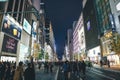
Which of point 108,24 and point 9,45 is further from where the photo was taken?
point 108,24

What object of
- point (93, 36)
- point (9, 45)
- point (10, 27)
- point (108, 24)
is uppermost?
point (108, 24)

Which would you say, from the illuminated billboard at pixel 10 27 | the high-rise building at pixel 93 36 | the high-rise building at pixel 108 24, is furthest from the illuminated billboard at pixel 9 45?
the high-rise building at pixel 93 36

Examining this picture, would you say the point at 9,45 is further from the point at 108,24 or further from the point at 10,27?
the point at 108,24

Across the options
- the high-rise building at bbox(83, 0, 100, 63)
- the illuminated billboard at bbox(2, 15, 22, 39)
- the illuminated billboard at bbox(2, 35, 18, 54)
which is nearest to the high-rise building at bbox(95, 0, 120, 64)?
the high-rise building at bbox(83, 0, 100, 63)

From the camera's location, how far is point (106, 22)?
5878cm

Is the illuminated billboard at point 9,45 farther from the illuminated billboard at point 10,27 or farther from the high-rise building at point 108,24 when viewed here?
the high-rise building at point 108,24

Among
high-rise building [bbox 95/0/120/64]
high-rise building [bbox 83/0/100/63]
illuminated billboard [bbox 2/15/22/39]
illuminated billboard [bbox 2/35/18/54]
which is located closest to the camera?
illuminated billboard [bbox 2/35/18/54]

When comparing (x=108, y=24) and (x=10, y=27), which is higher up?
(x=108, y=24)

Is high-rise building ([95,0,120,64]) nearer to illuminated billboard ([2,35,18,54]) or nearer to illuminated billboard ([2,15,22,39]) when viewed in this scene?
illuminated billboard ([2,35,18,54])

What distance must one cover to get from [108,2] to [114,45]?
76.0ft

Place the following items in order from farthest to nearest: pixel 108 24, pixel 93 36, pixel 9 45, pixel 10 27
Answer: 1. pixel 93 36
2. pixel 108 24
3. pixel 10 27
4. pixel 9 45

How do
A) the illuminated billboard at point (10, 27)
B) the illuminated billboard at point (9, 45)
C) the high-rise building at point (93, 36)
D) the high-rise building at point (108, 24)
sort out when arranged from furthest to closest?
1. the high-rise building at point (93, 36)
2. the high-rise building at point (108, 24)
3. the illuminated billboard at point (10, 27)
4. the illuminated billboard at point (9, 45)

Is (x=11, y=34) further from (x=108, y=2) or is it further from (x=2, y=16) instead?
(x=108, y=2)

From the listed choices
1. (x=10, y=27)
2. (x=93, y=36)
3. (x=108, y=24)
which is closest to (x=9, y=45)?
(x=10, y=27)
